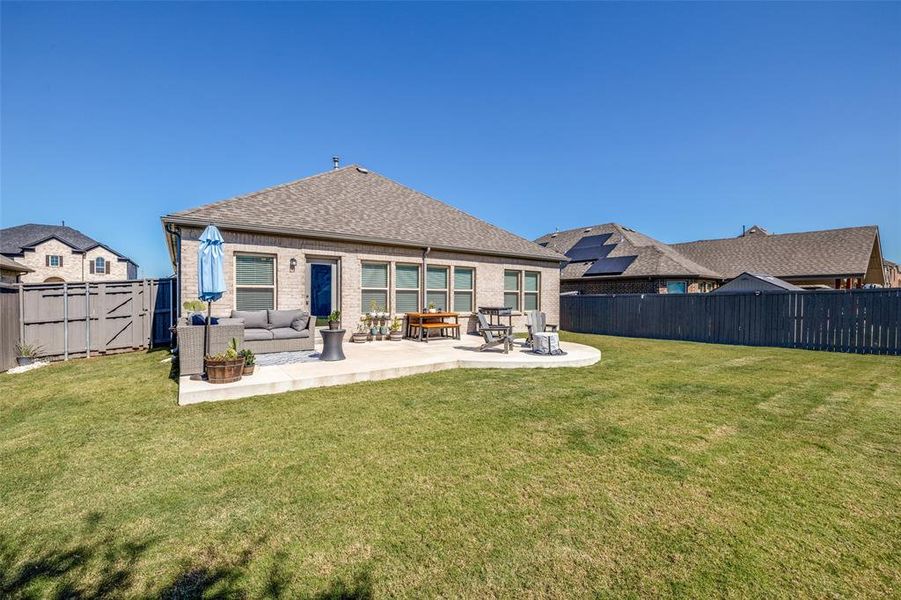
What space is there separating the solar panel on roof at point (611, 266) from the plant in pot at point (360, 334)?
1451 centimetres

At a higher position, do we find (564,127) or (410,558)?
(564,127)

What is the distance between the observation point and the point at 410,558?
2176 mm

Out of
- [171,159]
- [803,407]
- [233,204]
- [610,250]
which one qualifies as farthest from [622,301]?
[171,159]

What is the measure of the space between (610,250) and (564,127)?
8.63 metres

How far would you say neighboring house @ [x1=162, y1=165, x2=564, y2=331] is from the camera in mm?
9453

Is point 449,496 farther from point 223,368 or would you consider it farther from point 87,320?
point 87,320

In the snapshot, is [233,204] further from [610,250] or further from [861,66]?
[610,250]

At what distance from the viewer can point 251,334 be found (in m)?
7.85

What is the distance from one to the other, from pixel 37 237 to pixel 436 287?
44342 millimetres

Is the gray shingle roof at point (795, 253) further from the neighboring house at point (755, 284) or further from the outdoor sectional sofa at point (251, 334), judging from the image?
the outdoor sectional sofa at point (251, 334)

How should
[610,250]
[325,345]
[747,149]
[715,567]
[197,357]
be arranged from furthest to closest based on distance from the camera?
[610,250], [747,149], [325,345], [197,357], [715,567]

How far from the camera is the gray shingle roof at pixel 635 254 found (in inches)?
730

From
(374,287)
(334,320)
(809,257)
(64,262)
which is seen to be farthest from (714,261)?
(64,262)

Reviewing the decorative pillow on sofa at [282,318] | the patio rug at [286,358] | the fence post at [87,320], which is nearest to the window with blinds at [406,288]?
the decorative pillow on sofa at [282,318]
